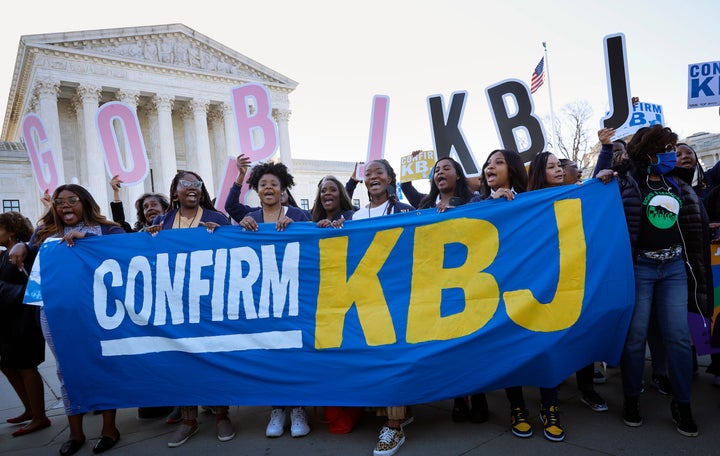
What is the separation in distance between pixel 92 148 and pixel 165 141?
16.0 ft

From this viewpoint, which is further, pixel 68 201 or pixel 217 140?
pixel 217 140

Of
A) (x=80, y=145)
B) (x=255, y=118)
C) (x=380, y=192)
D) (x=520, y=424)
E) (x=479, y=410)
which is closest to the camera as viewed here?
(x=520, y=424)

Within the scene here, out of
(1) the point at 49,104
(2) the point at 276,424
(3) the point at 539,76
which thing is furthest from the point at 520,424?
(1) the point at 49,104

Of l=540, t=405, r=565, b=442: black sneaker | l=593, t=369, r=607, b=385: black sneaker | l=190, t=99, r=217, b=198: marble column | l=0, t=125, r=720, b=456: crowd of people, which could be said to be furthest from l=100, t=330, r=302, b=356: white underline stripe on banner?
l=190, t=99, r=217, b=198: marble column

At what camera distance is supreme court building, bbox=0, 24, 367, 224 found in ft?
103

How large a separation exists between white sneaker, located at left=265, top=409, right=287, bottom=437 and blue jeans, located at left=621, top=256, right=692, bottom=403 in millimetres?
2404

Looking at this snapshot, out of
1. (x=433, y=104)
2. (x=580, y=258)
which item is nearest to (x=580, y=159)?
(x=433, y=104)

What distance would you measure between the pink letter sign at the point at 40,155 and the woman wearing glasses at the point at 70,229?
8.56 ft

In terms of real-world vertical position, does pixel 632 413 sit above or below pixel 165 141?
below

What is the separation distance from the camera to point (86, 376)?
3604 millimetres

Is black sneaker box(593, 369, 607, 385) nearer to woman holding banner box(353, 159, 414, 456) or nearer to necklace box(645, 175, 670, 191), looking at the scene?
necklace box(645, 175, 670, 191)

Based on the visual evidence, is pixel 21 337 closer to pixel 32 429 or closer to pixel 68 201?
pixel 32 429

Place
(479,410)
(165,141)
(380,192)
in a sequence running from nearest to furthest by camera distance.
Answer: (479,410) < (380,192) < (165,141)

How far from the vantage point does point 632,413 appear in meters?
3.11
